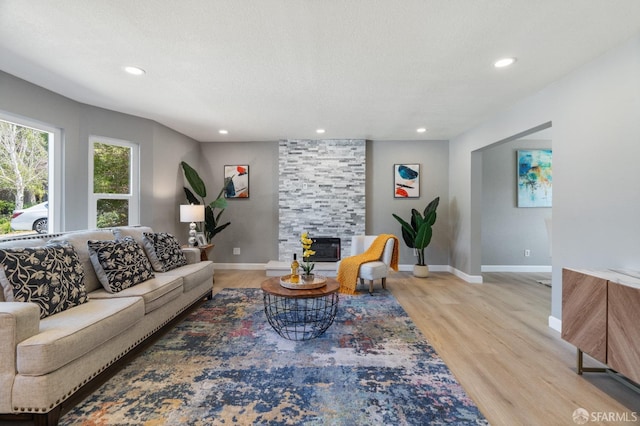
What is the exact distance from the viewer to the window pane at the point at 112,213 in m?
3.71

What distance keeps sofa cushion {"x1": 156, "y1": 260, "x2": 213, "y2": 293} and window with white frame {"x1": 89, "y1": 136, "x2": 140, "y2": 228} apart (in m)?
1.41

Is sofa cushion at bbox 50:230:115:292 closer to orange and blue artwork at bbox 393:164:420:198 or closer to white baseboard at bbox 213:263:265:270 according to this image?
white baseboard at bbox 213:263:265:270

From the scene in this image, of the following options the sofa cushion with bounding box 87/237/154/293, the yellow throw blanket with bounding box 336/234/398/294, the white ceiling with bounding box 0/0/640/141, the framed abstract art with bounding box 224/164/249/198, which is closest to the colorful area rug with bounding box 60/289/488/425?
the sofa cushion with bounding box 87/237/154/293

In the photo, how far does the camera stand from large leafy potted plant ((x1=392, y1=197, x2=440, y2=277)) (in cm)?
465

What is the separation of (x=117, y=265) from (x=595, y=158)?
4203 mm

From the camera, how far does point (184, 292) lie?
9.64 ft

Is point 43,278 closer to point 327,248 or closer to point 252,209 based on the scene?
point 252,209

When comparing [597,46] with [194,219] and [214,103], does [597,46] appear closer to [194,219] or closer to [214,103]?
[214,103]

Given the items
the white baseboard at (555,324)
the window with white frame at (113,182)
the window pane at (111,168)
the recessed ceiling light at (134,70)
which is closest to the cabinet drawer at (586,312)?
the white baseboard at (555,324)

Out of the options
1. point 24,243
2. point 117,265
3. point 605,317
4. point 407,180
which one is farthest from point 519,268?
point 24,243

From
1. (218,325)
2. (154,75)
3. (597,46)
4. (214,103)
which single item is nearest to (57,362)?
(218,325)

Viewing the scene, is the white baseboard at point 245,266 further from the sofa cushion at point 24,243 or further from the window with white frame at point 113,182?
the sofa cushion at point 24,243

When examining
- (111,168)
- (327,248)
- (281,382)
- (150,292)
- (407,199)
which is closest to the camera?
(281,382)

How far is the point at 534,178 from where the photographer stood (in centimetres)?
518
